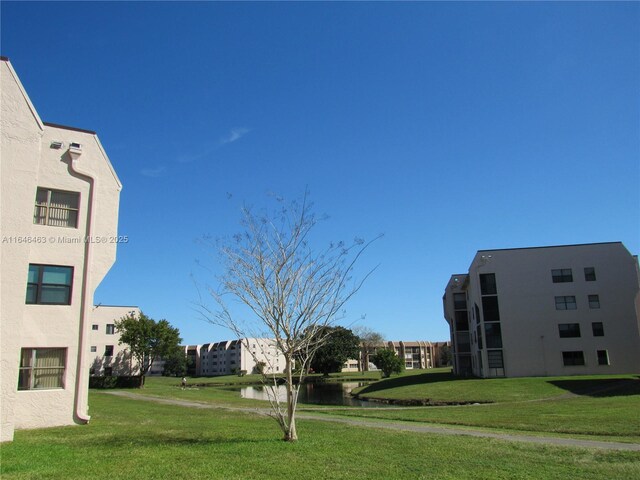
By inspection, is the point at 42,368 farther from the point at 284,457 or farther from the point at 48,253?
the point at 284,457

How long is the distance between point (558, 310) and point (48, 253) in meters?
43.3

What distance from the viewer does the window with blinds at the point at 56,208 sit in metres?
15.9

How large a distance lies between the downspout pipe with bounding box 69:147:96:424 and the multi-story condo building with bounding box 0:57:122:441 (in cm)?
3

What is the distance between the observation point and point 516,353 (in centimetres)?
4500

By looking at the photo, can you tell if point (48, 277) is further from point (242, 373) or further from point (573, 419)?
point (242, 373)

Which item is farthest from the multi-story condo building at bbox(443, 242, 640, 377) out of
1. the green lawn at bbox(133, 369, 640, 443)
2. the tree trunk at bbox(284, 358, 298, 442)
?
the tree trunk at bbox(284, 358, 298, 442)

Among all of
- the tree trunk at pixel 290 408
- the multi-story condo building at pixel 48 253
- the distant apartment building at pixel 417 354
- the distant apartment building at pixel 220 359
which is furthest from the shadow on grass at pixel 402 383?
the distant apartment building at pixel 417 354

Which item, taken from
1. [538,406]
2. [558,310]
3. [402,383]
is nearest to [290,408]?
[538,406]

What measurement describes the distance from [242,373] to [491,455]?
11350cm

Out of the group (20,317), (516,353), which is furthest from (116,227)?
(516,353)

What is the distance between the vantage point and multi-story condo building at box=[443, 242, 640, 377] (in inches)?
1715

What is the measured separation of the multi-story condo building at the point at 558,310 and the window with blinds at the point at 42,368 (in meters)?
A: 39.8

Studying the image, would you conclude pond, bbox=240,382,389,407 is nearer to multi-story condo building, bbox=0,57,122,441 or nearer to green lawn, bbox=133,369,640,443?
green lawn, bbox=133,369,640,443

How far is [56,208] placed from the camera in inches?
640
